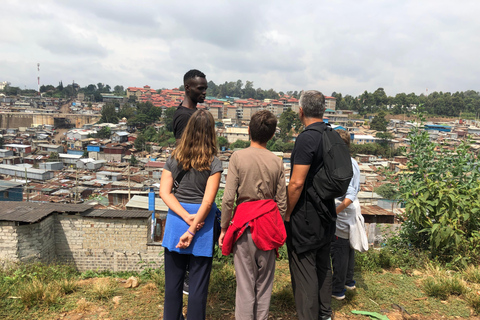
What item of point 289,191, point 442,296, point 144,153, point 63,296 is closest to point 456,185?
point 442,296

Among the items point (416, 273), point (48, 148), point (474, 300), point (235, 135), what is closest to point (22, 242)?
point (416, 273)

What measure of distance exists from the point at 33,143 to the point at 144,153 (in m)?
13.1

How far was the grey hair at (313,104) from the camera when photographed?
1.67 m

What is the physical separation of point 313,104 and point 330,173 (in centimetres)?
38

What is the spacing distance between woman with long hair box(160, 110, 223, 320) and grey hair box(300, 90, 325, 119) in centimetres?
53

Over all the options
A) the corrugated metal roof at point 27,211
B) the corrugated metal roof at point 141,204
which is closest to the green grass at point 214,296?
the corrugated metal roof at point 27,211

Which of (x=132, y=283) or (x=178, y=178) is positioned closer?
(x=178, y=178)

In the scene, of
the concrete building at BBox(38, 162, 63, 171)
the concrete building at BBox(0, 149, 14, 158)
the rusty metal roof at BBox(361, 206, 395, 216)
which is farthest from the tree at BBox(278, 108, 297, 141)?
the rusty metal roof at BBox(361, 206, 395, 216)

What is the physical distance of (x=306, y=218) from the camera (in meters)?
1.62

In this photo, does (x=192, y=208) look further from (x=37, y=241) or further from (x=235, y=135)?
(x=235, y=135)

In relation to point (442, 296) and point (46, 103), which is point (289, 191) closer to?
point (442, 296)

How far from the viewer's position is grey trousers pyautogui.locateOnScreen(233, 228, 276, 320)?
153 cm

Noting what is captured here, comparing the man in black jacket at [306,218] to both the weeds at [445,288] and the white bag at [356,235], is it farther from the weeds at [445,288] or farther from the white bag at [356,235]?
the weeds at [445,288]

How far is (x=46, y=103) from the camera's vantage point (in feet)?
207
